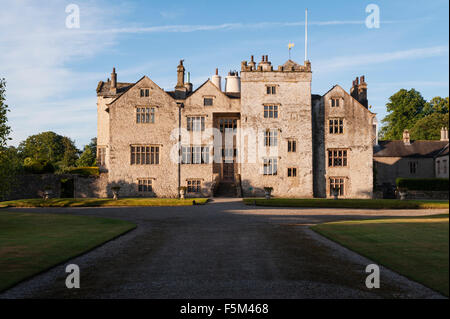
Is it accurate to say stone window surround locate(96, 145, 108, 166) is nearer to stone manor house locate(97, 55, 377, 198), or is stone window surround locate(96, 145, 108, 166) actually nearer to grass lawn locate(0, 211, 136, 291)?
stone manor house locate(97, 55, 377, 198)

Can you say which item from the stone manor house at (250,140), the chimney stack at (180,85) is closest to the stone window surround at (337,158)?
the stone manor house at (250,140)

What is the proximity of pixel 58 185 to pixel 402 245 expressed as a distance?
40723 mm

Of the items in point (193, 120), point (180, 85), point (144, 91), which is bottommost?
point (193, 120)

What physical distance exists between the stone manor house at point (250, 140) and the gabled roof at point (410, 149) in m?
13.7

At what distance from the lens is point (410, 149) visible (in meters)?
54.5

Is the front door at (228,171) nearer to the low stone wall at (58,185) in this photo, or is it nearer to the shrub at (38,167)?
the low stone wall at (58,185)

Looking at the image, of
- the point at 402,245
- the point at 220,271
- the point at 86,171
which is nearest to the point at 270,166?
the point at 86,171

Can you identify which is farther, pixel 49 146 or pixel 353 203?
pixel 49 146

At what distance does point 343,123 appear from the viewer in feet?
Result: 141

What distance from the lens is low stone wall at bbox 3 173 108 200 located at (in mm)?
42688

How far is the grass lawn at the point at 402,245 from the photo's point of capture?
25.5 feet

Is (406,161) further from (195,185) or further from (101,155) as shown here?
(101,155)

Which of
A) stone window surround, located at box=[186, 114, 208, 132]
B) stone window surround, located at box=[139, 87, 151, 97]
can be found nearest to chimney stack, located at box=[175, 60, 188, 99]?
stone window surround, located at box=[186, 114, 208, 132]
